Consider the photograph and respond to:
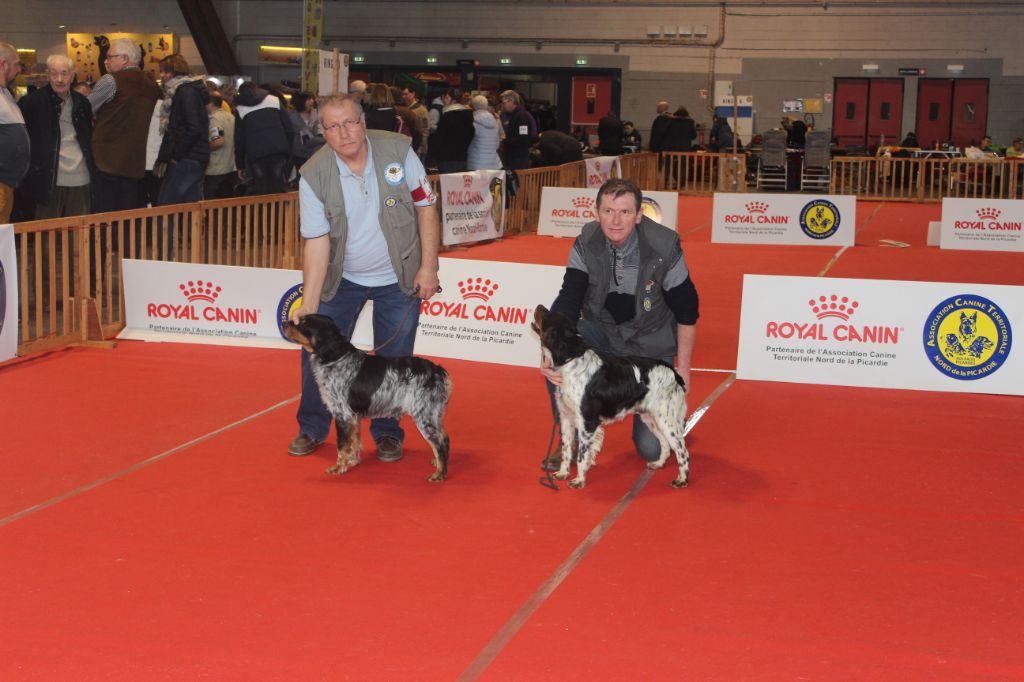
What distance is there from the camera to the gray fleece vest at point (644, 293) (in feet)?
16.9

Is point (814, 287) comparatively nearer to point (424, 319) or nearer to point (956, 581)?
point (424, 319)

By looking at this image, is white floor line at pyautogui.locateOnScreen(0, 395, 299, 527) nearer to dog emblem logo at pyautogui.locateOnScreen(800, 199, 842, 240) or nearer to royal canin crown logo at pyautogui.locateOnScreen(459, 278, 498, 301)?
Answer: royal canin crown logo at pyautogui.locateOnScreen(459, 278, 498, 301)

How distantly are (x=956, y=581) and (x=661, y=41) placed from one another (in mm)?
25168

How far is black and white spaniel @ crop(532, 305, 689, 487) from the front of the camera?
4762 millimetres

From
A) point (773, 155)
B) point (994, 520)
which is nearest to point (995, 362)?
point (994, 520)

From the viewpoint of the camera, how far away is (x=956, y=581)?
156 inches

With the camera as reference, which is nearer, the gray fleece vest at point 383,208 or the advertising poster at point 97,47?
the gray fleece vest at point 383,208

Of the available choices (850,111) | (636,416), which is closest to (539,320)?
(636,416)

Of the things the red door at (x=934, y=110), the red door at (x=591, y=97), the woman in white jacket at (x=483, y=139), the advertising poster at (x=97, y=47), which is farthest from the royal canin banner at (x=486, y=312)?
the advertising poster at (x=97, y=47)

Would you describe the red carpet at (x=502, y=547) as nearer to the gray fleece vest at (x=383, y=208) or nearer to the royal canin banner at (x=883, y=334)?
the royal canin banner at (x=883, y=334)

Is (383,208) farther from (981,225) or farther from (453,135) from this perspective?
(981,225)

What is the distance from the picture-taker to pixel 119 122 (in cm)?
896

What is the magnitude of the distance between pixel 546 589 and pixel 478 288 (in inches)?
161

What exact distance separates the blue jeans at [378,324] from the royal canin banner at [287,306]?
2.19m
